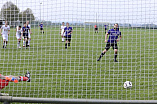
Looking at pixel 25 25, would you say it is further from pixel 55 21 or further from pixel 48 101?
pixel 48 101

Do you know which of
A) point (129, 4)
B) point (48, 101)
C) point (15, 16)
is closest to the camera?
point (48, 101)

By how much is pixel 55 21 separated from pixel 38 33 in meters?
0.71

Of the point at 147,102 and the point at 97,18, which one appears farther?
the point at 97,18

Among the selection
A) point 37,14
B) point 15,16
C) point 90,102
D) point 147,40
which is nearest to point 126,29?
point 147,40

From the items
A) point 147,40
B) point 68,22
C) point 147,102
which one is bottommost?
point 147,102

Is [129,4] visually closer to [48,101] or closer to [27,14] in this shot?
[27,14]

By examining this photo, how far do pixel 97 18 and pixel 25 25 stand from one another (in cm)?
170

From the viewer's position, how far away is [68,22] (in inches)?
243

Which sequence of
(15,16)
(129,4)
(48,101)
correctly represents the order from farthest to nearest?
(15,16) < (129,4) < (48,101)

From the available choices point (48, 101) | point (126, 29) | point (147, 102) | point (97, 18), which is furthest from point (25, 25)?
point (147, 102)

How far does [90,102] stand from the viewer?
352 cm

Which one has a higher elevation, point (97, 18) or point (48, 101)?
point (97, 18)

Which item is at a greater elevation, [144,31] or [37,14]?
[37,14]

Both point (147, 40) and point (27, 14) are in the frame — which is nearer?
point (27, 14)
